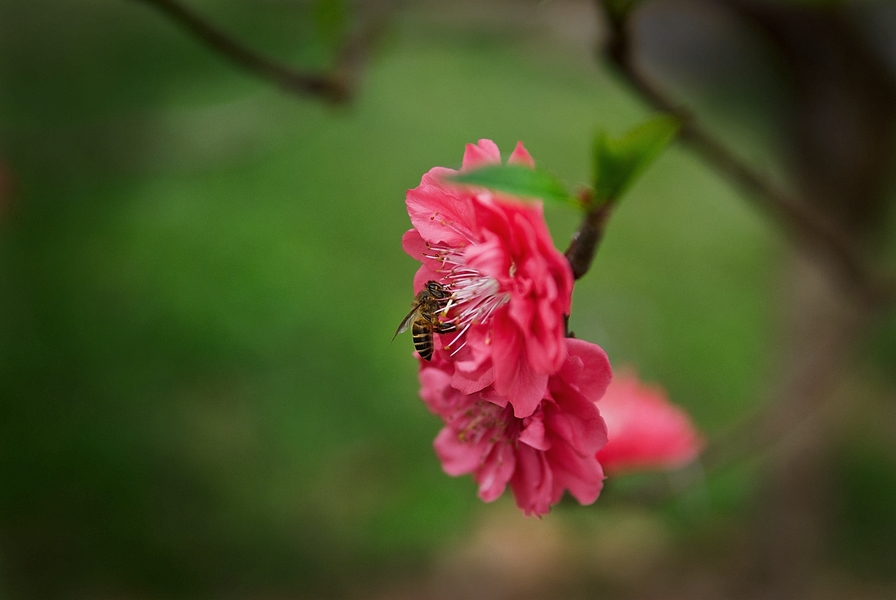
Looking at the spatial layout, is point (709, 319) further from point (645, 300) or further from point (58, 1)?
point (58, 1)

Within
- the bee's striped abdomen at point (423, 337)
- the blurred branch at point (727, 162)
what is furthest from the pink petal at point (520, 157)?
the bee's striped abdomen at point (423, 337)

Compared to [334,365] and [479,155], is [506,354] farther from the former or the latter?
[334,365]

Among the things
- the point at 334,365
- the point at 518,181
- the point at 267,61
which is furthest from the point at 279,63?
the point at 334,365

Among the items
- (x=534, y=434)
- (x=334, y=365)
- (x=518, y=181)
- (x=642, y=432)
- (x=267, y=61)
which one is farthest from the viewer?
(x=334, y=365)

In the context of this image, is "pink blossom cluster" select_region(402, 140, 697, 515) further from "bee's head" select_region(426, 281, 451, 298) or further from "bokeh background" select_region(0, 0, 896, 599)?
"bokeh background" select_region(0, 0, 896, 599)

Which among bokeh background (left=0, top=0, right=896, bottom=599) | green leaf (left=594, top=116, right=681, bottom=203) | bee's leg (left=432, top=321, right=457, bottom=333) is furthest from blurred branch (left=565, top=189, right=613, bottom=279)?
bokeh background (left=0, top=0, right=896, bottom=599)

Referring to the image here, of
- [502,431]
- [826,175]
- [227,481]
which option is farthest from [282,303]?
[502,431]
